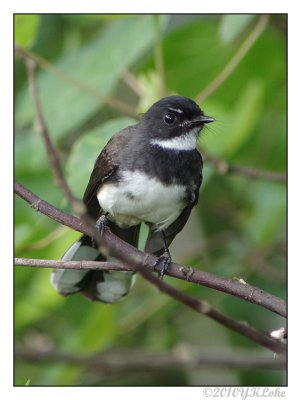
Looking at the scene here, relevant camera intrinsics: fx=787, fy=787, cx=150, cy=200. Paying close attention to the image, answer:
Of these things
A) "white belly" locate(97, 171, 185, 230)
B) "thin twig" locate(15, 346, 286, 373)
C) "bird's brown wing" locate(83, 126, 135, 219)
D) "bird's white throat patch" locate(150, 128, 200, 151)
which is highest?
"bird's white throat patch" locate(150, 128, 200, 151)

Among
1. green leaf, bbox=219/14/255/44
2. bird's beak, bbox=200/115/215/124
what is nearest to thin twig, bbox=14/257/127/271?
bird's beak, bbox=200/115/215/124

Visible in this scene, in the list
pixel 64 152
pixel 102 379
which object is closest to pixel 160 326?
pixel 102 379

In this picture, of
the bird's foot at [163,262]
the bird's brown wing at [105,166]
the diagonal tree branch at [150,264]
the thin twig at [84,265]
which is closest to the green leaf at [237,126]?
the bird's brown wing at [105,166]

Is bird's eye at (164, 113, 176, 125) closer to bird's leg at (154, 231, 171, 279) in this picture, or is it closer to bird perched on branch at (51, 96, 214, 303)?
bird perched on branch at (51, 96, 214, 303)

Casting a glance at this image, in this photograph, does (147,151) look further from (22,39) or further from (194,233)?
(194,233)

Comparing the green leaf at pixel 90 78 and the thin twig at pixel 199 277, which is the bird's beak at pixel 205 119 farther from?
the thin twig at pixel 199 277

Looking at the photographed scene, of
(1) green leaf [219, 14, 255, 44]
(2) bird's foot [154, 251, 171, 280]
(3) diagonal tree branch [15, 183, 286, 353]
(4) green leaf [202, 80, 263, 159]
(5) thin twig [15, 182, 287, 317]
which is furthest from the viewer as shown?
(4) green leaf [202, 80, 263, 159]
